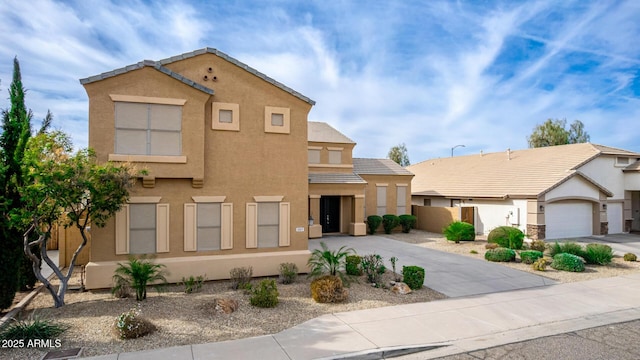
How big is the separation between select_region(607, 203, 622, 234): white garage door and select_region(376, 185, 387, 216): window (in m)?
14.9

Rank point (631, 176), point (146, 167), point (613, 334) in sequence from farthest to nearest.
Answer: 1. point (631, 176)
2. point (146, 167)
3. point (613, 334)

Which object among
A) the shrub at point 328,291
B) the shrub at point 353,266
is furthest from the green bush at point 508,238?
the shrub at point 328,291

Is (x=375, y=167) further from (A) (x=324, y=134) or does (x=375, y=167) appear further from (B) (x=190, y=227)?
(B) (x=190, y=227)

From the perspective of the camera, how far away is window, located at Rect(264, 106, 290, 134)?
12.5 meters

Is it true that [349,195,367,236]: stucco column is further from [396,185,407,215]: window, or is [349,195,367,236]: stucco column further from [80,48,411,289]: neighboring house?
[80,48,411,289]: neighboring house

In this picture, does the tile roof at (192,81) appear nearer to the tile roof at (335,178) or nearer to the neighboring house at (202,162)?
the neighboring house at (202,162)

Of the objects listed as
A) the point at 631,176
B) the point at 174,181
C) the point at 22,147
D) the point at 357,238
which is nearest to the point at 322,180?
the point at 357,238

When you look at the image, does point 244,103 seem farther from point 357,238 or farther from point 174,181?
point 357,238

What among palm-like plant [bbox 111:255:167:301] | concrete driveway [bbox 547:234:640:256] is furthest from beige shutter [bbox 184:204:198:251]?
concrete driveway [bbox 547:234:640:256]

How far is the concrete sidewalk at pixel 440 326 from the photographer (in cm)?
678

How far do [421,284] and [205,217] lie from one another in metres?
7.09

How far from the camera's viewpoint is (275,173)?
41.2 ft

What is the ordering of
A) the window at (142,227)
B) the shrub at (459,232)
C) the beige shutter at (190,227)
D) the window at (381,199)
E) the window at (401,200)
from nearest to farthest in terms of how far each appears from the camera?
the window at (142,227), the beige shutter at (190,227), the shrub at (459,232), the window at (381,199), the window at (401,200)

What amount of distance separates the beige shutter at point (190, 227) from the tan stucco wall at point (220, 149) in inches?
5.5
